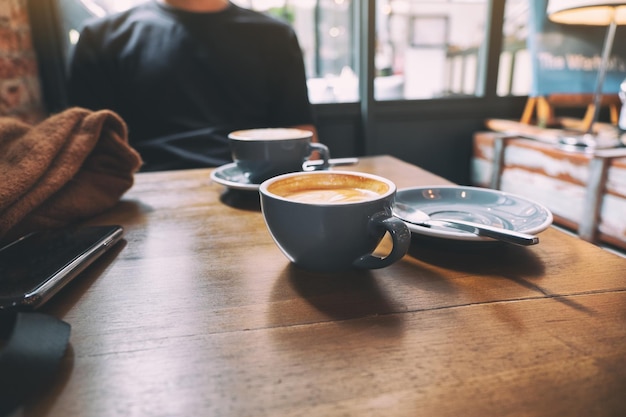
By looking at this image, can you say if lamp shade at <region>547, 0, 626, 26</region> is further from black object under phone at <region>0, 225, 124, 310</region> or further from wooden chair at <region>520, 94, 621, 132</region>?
black object under phone at <region>0, 225, 124, 310</region>

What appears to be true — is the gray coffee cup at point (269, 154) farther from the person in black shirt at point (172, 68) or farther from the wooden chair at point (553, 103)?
the wooden chair at point (553, 103)

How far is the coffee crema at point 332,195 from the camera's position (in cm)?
44

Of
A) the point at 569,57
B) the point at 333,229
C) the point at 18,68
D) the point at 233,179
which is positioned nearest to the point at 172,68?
the point at 18,68

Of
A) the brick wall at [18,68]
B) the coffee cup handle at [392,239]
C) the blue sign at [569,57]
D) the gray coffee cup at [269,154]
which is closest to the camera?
the coffee cup handle at [392,239]

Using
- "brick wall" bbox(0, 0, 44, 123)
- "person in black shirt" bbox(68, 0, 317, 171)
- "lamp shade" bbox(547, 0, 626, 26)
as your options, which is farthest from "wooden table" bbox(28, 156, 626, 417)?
"lamp shade" bbox(547, 0, 626, 26)

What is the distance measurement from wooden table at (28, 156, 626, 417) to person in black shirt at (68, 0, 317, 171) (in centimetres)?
97

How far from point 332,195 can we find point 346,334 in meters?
0.17

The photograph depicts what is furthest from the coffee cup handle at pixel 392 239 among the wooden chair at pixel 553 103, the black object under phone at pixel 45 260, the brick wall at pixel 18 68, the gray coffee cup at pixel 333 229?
the wooden chair at pixel 553 103

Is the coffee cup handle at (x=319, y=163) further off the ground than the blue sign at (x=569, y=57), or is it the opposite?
the blue sign at (x=569, y=57)

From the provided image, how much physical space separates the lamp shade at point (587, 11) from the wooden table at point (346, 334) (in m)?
1.42

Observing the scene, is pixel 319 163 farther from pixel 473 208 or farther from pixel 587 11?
pixel 587 11

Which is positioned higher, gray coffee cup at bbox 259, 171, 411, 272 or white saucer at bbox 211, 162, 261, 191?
gray coffee cup at bbox 259, 171, 411, 272

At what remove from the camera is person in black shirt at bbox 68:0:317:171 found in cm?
138

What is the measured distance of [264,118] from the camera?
1519 millimetres
